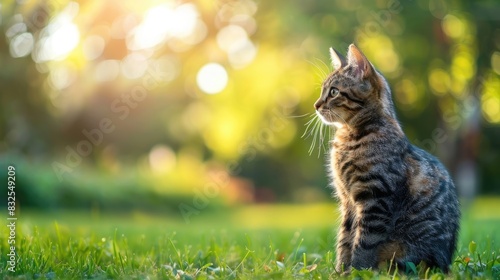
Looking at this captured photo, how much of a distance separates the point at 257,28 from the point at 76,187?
14.1 feet

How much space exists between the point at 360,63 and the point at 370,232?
94 cm

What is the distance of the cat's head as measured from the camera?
10.9 ft

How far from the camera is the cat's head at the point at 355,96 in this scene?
3.33 metres

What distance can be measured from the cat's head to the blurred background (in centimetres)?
255

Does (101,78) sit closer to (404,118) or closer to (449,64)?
(404,118)

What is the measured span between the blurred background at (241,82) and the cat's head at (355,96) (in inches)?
101

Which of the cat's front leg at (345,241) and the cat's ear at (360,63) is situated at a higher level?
the cat's ear at (360,63)

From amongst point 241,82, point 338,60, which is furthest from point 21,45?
point 338,60

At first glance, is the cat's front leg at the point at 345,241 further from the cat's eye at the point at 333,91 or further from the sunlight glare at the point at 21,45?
the sunlight glare at the point at 21,45

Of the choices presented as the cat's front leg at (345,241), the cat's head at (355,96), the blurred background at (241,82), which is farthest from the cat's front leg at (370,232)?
the blurred background at (241,82)

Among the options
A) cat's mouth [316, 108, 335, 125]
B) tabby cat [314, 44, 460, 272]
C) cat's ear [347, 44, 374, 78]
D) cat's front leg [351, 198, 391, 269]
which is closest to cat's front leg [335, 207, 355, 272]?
tabby cat [314, 44, 460, 272]

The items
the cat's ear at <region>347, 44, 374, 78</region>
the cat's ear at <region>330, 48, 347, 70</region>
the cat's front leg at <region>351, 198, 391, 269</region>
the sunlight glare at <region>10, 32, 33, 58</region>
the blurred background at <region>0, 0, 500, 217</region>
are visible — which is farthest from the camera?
the sunlight glare at <region>10, 32, 33, 58</region>

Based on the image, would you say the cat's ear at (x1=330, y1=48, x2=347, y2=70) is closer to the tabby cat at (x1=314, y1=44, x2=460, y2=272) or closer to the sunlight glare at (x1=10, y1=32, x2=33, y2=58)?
the tabby cat at (x1=314, y1=44, x2=460, y2=272)

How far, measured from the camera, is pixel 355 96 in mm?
3340
